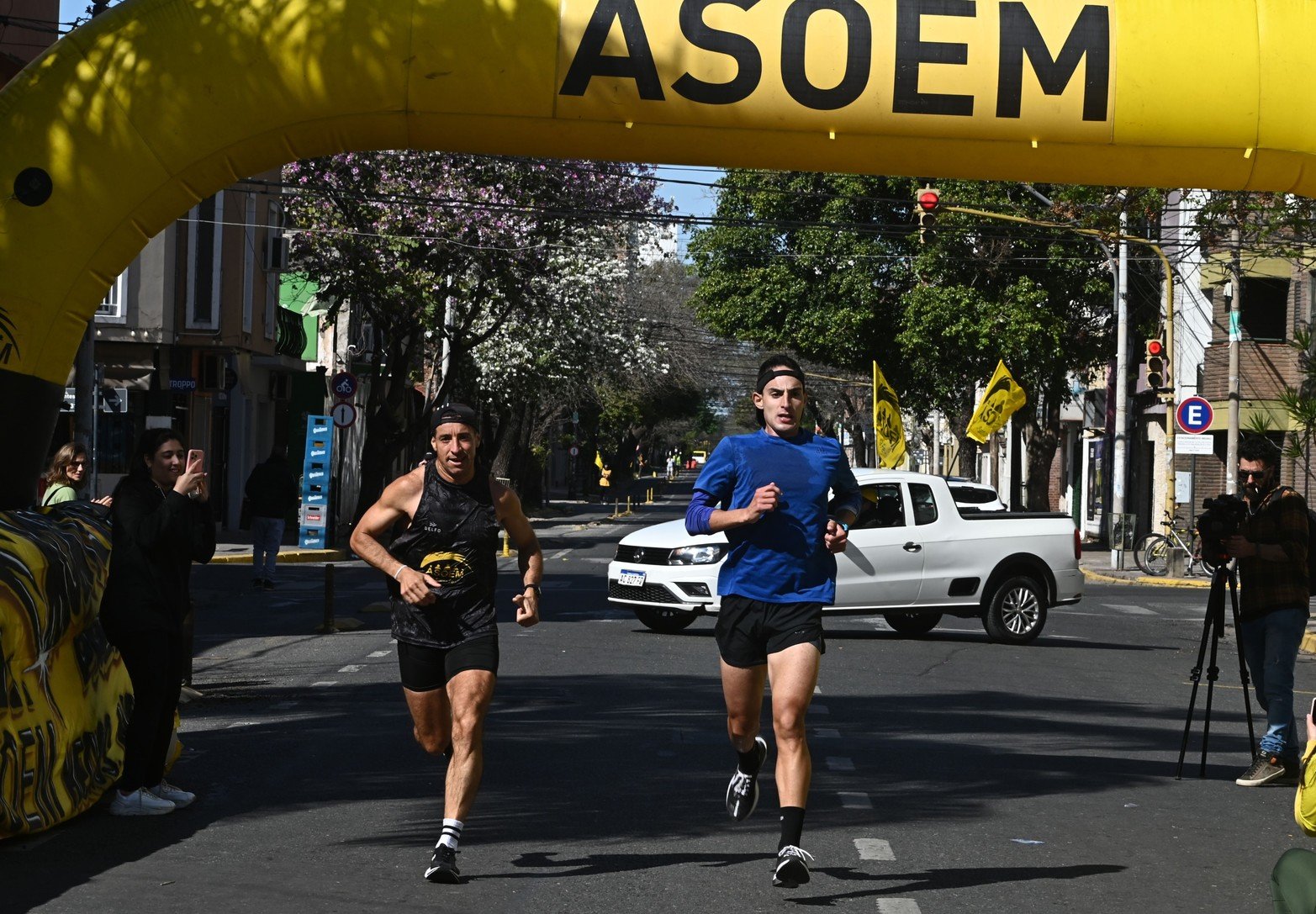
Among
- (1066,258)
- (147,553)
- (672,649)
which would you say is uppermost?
(1066,258)

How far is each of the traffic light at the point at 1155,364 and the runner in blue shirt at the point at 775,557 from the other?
25738 mm

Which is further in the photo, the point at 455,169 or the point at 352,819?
the point at 455,169

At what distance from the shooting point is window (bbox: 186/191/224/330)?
3381cm

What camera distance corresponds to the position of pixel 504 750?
33.9 feet

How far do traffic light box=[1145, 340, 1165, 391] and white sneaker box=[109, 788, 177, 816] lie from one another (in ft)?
85.7

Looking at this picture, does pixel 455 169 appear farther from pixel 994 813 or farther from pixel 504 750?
pixel 994 813

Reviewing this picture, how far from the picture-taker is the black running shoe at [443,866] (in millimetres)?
6852

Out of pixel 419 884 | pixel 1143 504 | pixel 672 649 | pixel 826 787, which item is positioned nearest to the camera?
pixel 419 884

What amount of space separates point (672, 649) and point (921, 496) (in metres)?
3.60

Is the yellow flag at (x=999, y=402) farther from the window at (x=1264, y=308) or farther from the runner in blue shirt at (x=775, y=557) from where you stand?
the runner in blue shirt at (x=775, y=557)

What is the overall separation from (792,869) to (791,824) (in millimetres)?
201

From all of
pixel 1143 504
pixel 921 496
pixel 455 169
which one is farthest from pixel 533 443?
pixel 921 496

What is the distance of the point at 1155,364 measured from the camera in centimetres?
3262

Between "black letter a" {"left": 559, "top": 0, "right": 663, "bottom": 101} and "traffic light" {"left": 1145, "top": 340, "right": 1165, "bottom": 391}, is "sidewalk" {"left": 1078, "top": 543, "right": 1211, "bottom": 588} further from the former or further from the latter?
"black letter a" {"left": 559, "top": 0, "right": 663, "bottom": 101}
